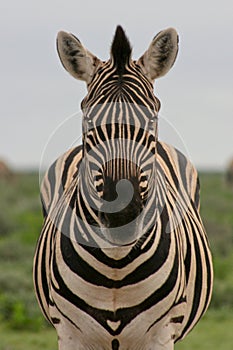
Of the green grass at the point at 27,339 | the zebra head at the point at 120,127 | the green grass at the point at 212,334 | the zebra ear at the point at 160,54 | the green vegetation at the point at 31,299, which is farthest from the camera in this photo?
the green vegetation at the point at 31,299

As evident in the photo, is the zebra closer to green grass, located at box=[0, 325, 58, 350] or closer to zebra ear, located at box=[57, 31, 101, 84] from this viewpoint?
Result: zebra ear, located at box=[57, 31, 101, 84]

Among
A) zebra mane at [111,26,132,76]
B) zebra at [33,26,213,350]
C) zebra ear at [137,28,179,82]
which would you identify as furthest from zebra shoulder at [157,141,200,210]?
zebra mane at [111,26,132,76]

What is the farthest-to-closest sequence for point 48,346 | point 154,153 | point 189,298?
1. point 48,346
2. point 189,298
3. point 154,153

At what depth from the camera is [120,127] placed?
10.3 ft

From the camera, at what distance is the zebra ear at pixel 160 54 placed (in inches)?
133

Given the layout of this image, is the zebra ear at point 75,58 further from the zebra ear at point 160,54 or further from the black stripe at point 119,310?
the black stripe at point 119,310

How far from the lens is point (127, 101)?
125 inches

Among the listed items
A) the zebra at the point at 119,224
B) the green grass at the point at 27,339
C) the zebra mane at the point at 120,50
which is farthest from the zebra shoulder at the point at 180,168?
the green grass at the point at 27,339

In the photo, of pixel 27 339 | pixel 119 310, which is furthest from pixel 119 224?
pixel 27 339

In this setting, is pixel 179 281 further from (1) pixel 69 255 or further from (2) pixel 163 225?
(1) pixel 69 255

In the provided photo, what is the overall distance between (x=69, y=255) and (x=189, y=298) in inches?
33.6

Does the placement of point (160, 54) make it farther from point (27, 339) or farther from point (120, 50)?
point (27, 339)

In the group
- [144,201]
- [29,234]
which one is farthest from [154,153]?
[29,234]

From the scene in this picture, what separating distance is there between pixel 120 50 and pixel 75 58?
281 millimetres
